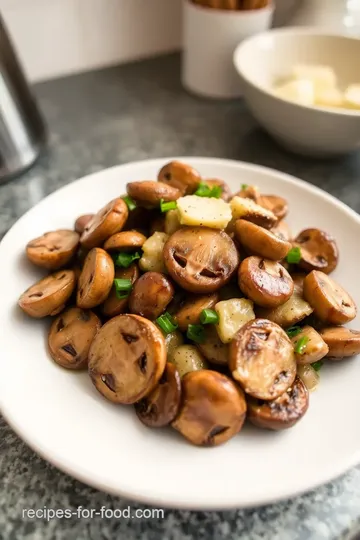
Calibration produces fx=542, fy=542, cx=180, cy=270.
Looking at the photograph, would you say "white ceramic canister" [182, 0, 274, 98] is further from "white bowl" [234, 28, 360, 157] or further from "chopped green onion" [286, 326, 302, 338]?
"chopped green onion" [286, 326, 302, 338]

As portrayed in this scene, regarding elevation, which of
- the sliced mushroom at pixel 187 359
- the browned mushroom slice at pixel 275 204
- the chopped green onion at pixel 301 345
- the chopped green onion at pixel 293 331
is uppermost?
the sliced mushroom at pixel 187 359

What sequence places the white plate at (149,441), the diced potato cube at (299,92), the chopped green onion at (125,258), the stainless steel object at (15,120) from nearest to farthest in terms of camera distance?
the white plate at (149,441), the chopped green onion at (125,258), the stainless steel object at (15,120), the diced potato cube at (299,92)

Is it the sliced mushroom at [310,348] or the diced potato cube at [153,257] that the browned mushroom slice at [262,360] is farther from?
the diced potato cube at [153,257]

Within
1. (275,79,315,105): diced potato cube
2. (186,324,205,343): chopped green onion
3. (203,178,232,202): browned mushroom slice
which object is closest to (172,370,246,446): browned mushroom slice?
(186,324,205,343): chopped green onion

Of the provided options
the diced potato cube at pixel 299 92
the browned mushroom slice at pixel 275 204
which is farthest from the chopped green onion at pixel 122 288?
the diced potato cube at pixel 299 92

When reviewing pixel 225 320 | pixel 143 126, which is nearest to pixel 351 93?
pixel 143 126

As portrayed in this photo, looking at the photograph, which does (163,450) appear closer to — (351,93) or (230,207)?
(230,207)
